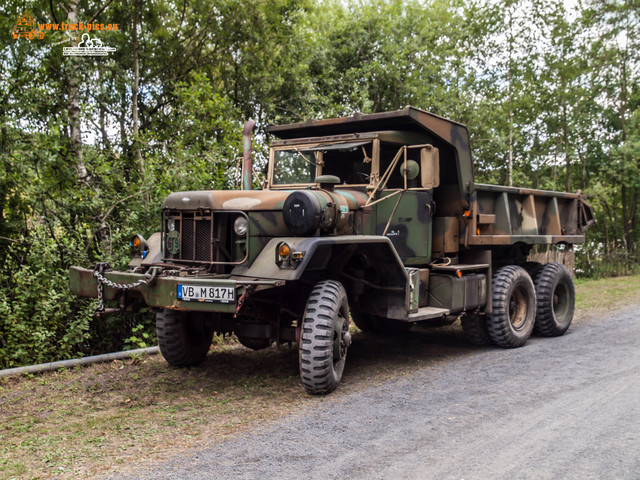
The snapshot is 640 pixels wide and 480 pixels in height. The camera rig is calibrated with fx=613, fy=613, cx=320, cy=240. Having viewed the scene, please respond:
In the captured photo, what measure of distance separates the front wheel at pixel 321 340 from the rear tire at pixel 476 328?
281 centimetres

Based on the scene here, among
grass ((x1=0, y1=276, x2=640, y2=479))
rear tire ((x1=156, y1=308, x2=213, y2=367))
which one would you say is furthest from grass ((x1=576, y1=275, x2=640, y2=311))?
rear tire ((x1=156, y1=308, x2=213, y2=367))

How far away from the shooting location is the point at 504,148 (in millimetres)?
19438

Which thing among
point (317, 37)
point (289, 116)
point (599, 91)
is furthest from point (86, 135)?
point (599, 91)

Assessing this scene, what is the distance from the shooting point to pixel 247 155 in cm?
672

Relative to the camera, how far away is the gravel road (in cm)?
371

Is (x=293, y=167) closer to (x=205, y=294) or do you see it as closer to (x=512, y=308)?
(x=205, y=294)

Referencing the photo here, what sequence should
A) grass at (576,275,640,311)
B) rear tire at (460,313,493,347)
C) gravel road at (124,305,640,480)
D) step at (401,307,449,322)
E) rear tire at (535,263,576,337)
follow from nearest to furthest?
gravel road at (124,305,640,480), step at (401,307,449,322), rear tire at (460,313,493,347), rear tire at (535,263,576,337), grass at (576,275,640,311)

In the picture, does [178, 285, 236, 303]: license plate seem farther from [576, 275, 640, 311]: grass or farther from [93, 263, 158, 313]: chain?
[576, 275, 640, 311]: grass

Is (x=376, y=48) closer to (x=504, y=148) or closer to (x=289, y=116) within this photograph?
(x=289, y=116)

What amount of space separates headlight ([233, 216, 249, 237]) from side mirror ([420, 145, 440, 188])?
2165 millimetres

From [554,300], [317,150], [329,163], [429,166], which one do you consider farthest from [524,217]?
[317,150]

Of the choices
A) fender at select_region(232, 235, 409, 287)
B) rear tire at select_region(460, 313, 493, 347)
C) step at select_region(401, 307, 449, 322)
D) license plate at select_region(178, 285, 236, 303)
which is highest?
fender at select_region(232, 235, 409, 287)

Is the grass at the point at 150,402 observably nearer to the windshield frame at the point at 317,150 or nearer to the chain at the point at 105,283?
the chain at the point at 105,283

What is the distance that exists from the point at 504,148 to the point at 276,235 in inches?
605
